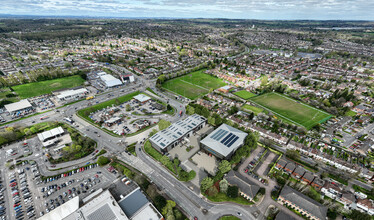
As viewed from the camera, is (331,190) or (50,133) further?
(50,133)

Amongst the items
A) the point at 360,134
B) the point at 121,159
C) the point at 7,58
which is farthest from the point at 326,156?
the point at 7,58

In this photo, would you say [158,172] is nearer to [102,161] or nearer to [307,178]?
[102,161]

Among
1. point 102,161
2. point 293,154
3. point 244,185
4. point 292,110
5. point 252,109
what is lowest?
point 102,161

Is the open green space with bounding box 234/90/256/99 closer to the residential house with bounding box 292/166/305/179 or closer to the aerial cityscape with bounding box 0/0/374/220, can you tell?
the aerial cityscape with bounding box 0/0/374/220

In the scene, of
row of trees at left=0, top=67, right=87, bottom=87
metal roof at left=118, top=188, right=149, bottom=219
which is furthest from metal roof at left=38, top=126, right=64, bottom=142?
row of trees at left=0, top=67, right=87, bottom=87

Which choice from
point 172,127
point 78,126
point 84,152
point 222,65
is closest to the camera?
point 84,152

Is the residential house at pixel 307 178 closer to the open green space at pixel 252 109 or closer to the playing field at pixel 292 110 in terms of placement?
the playing field at pixel 292 110

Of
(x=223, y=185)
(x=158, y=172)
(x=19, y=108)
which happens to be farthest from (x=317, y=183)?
(x=19, y=108)

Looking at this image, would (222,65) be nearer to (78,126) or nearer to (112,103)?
(112,103)
